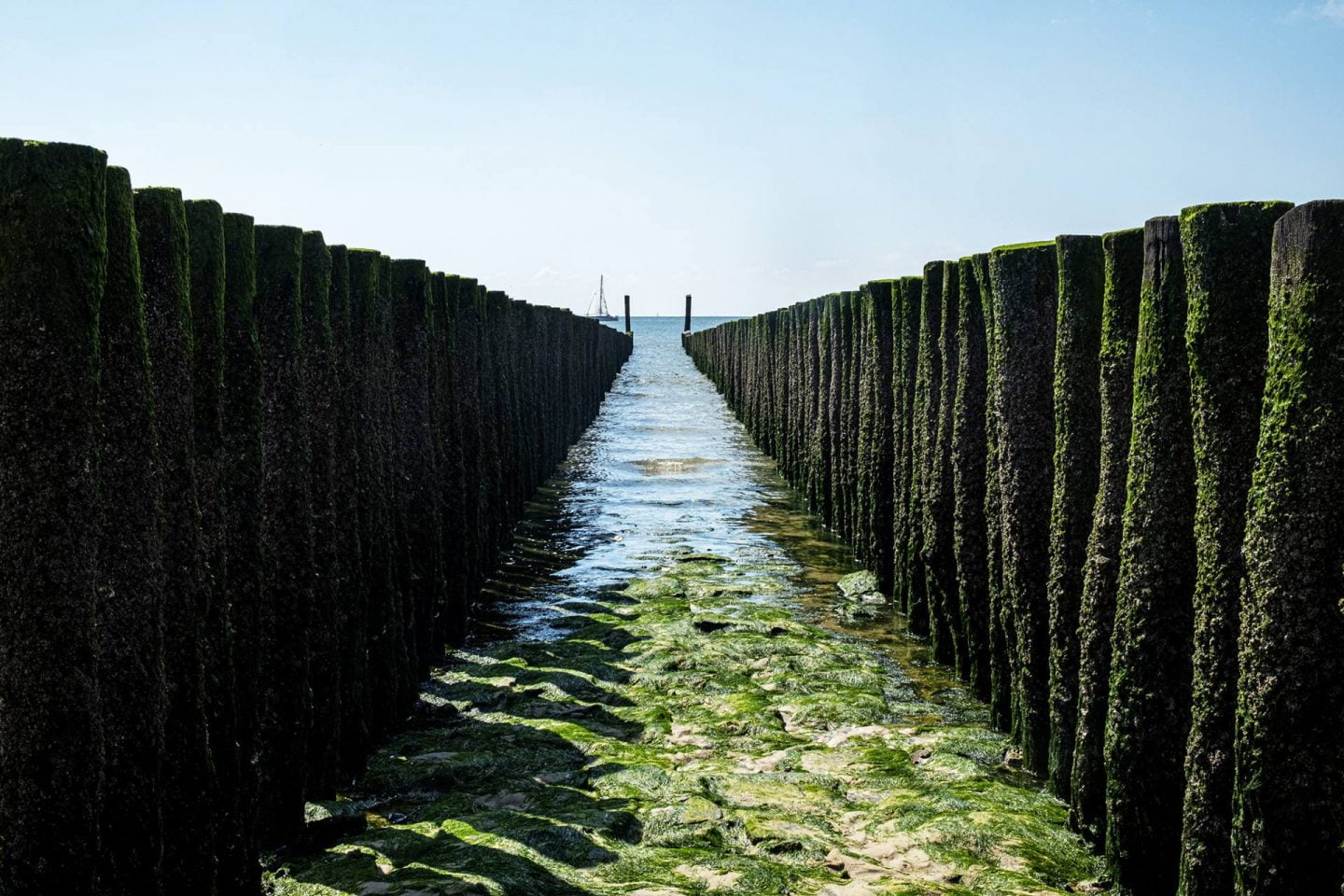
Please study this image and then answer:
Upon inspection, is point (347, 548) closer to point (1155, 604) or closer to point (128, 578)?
point (128, 578)

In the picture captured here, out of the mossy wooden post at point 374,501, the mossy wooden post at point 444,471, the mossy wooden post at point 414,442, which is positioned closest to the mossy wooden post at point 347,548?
the mossy wooden post at point 374,501

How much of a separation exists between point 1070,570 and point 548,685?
371 centimetres

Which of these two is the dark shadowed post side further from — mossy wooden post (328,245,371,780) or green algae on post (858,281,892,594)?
green algae on post (858,281,892,594)

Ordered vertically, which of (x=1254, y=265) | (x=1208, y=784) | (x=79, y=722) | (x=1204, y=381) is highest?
(x=1254, y=265)

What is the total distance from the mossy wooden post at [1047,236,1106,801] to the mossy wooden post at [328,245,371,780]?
3.74 metres

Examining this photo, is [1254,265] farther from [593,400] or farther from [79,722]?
[593,400]

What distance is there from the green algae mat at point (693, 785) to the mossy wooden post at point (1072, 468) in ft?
1.84

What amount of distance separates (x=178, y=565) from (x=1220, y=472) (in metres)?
3.86

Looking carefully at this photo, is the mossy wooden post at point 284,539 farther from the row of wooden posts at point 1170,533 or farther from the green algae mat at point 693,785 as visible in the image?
the row of wooden posts at point 1170,533

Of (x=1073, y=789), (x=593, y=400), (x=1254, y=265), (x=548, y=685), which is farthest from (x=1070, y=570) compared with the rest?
(x=593, y=400)

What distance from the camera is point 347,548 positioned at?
6.41 metres

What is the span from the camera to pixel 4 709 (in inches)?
141

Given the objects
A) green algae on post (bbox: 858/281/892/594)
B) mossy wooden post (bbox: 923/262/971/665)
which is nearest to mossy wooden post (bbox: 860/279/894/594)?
green algae on post (bbox: 858/281/892/594)

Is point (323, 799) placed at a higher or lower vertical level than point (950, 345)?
lower
